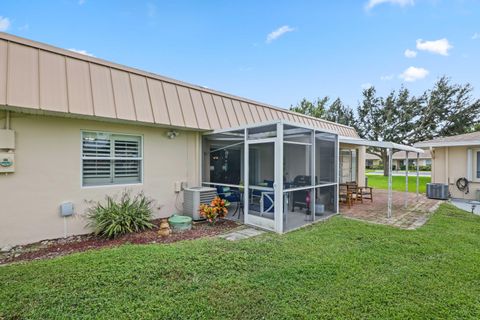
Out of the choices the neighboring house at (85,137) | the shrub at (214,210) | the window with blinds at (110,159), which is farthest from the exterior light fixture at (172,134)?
the shrub at (214,210)

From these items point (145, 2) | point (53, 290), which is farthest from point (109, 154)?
point (145, 2)

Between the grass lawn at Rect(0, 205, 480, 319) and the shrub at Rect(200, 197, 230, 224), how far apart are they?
1518 mm

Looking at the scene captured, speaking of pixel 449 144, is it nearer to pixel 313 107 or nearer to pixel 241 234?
pixel 241 234

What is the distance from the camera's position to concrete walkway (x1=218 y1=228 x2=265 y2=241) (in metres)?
5.12

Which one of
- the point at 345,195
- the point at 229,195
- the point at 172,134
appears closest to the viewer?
the point at 172,134

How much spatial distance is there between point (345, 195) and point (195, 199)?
652 cm

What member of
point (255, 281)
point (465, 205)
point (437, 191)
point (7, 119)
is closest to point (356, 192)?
point (465, 205)

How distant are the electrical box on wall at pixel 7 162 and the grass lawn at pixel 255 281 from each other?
191 centimetres

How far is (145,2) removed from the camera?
8.80 meters

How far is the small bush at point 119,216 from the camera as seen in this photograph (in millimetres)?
5145

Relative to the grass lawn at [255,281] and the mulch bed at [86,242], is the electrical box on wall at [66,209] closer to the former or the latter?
the mulch bed at [86,242]

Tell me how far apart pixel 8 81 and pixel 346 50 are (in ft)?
43.6

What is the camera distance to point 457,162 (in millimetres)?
10680

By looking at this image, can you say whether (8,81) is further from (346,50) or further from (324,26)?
(346,50)
